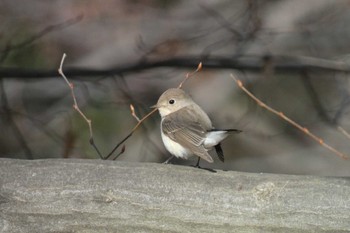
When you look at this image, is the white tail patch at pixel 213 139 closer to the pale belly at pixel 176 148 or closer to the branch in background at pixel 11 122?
the pale belly at pixel 176 148

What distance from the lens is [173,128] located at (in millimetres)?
3195

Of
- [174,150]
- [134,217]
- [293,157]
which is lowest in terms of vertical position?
[293,157]

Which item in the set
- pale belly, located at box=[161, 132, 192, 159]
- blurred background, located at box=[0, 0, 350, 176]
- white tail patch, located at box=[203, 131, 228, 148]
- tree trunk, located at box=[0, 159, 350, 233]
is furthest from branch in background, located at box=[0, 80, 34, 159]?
tree trunk, located at box=[0, 159, 350, 233]

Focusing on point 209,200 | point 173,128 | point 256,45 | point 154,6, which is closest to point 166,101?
point 173,128

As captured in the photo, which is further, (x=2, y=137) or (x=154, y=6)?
(x=154, y=6)

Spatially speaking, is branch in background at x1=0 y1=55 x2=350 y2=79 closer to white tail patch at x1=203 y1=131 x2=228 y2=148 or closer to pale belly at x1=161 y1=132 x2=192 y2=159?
pale belly at x1=161 y1=132 x2=192 y2=159

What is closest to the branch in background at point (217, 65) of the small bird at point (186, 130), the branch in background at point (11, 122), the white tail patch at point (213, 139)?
the branch in background at point (11, 122)

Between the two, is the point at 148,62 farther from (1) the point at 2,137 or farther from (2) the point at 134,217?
(2) the point at 134,217

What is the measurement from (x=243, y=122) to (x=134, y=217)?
305cm

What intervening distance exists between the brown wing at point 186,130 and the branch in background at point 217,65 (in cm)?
160

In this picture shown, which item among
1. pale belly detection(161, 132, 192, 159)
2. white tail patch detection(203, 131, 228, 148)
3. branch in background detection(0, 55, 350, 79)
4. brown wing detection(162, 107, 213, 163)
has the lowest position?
branch in background detection(0, 55, 350, 79)

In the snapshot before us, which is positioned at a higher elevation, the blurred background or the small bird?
the small bird

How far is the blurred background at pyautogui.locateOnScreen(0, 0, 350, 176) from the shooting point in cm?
490

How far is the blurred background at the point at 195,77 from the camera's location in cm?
490
